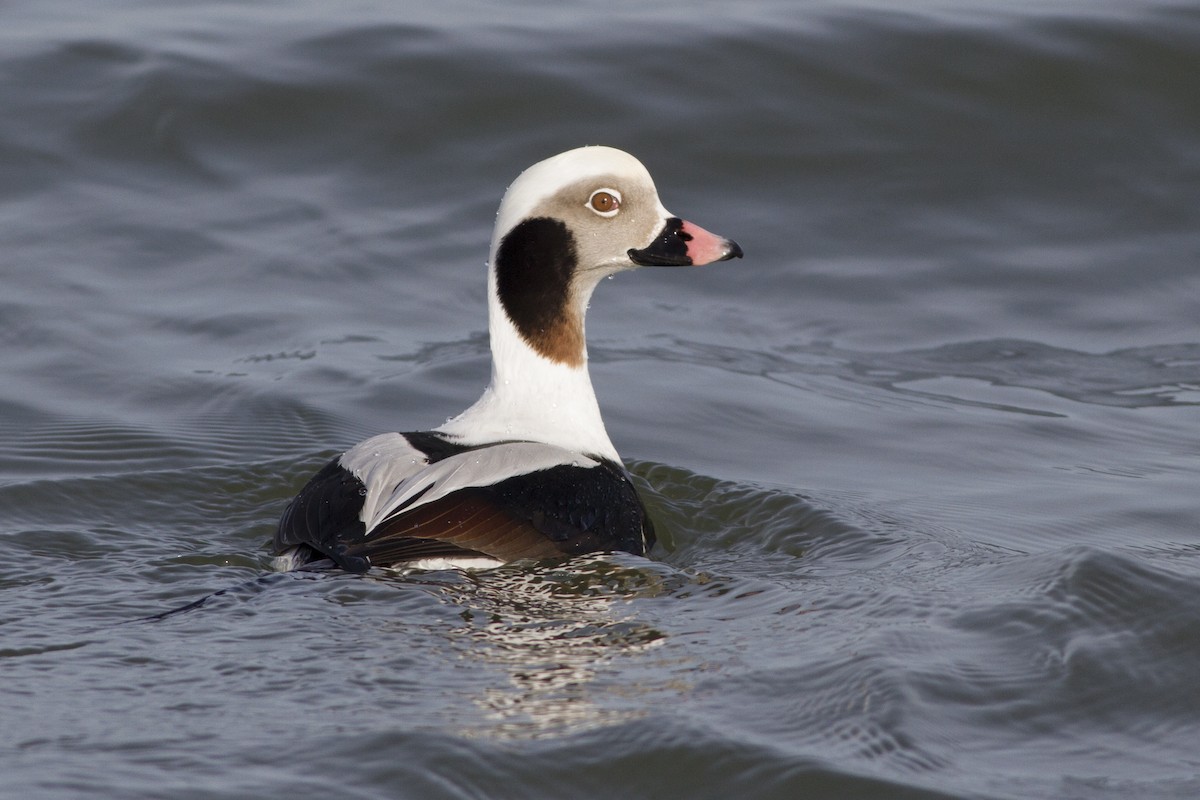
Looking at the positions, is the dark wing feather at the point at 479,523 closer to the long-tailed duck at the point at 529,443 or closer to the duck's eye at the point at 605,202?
the long-tailed duck at the point at 529,443

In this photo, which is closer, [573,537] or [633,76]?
[573,537]

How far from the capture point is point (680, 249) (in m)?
5.15

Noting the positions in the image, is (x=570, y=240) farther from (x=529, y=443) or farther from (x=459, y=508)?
(x=459, y=508)

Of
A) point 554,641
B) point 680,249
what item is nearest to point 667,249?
point 680,249

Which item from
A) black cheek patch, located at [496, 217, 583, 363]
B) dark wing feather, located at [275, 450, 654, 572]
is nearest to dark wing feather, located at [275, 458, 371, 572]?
dark wing feather, located at [275, 450, 654, 572]

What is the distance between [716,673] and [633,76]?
6.59m

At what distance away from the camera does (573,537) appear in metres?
4.34

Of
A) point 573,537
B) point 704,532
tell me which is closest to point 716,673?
point 573,537

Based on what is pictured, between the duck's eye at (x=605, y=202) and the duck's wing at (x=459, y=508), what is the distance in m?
0.78

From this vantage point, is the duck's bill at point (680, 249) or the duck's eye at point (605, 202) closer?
the duck's eye at point (605, 202)

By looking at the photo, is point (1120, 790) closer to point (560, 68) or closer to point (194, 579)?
point (194, 579)

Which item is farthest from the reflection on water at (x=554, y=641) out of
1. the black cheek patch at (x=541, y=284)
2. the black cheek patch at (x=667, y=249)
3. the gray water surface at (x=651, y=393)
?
the black cheek patch at (x=667, y=249)

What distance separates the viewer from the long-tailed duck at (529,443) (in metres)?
4.24

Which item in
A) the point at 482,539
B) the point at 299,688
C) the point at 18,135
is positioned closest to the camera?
the point at 299,688
